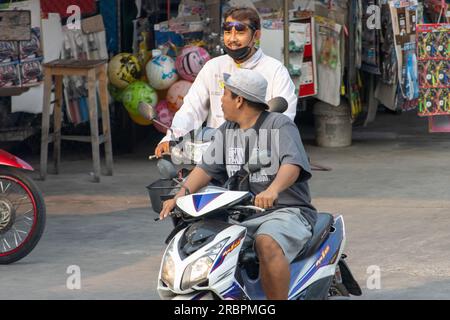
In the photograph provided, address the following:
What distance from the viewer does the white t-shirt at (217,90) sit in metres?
6.94

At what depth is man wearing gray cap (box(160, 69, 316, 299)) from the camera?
18.7 ft

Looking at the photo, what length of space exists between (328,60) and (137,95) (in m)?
1.95

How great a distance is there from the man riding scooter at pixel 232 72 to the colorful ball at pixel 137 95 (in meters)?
4.22

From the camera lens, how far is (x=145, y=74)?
38.4 ft

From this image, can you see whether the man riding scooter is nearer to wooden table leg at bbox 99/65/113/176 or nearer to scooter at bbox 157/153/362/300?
scooter at bbox 157/153/362/300

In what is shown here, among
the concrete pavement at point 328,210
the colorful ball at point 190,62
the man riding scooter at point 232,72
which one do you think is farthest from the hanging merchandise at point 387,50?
the man riding scooter at point 232,72

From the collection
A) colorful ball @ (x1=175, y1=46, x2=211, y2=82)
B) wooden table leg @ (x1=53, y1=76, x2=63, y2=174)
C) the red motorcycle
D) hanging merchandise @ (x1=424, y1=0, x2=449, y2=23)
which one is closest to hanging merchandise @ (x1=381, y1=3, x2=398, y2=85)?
hanging merchandise @ (x1=424, y1=0, x2=449, y2=23)

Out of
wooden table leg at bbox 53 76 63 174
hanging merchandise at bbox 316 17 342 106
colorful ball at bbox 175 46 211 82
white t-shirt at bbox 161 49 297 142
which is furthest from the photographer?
hanging merchandise at bbox 316 17 342 106

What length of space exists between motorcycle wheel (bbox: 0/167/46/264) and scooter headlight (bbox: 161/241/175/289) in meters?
2.67

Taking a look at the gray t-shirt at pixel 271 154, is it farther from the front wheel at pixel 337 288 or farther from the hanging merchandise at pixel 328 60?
the hanging merchandise at pixel 328 60

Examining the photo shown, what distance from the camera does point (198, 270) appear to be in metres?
5.39

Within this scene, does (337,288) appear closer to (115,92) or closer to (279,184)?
(279,184)
